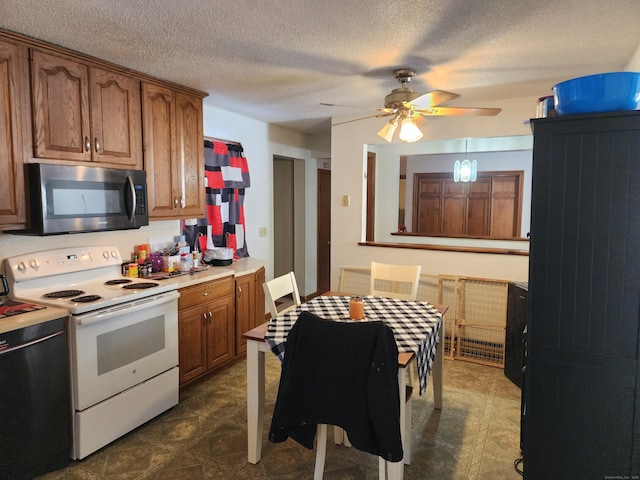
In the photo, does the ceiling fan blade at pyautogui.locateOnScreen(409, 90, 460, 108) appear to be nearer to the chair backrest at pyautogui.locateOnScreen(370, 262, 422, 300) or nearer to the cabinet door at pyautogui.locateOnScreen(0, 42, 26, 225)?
the chair backrest at pyautogui.locateOnScreen(370, 262, 422, 300)

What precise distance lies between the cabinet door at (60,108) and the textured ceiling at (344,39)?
0.13 m

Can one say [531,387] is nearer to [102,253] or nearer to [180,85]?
[102,253]

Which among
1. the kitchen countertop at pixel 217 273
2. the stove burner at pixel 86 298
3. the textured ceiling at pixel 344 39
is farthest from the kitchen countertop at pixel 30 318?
the textured ceiling at pixel 344 39

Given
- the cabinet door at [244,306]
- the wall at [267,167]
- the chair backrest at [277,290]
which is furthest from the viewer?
the wall at [267,167]

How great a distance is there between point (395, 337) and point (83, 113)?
2299 mm

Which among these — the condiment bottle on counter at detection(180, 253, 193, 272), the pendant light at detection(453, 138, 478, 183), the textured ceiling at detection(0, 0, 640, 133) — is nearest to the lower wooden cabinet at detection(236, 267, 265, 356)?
the condiment bottle on counter at detection(180, 253, 193, 272)

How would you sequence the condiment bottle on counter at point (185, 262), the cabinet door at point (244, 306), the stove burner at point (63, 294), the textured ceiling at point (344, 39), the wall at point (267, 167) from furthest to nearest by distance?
the wall at point (267, 167) → the cabinet door at point (244, 306) → the condiment bottle on counter at point (185, 262) → the stove burner at point (63, 294) → the textured ceiling at point (344, 39)

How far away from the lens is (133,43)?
2.37m

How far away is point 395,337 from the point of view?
6.65 ft

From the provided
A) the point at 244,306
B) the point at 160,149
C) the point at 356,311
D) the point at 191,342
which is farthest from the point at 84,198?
the point at 356,311

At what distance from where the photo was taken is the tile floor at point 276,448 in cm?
219

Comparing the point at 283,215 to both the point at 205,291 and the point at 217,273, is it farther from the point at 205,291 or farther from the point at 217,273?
the point at 205,291

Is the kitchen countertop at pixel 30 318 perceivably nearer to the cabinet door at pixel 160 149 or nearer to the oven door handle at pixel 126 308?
the oven door handle at pixel 126 308

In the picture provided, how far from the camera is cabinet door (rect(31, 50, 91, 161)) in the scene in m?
2.34
